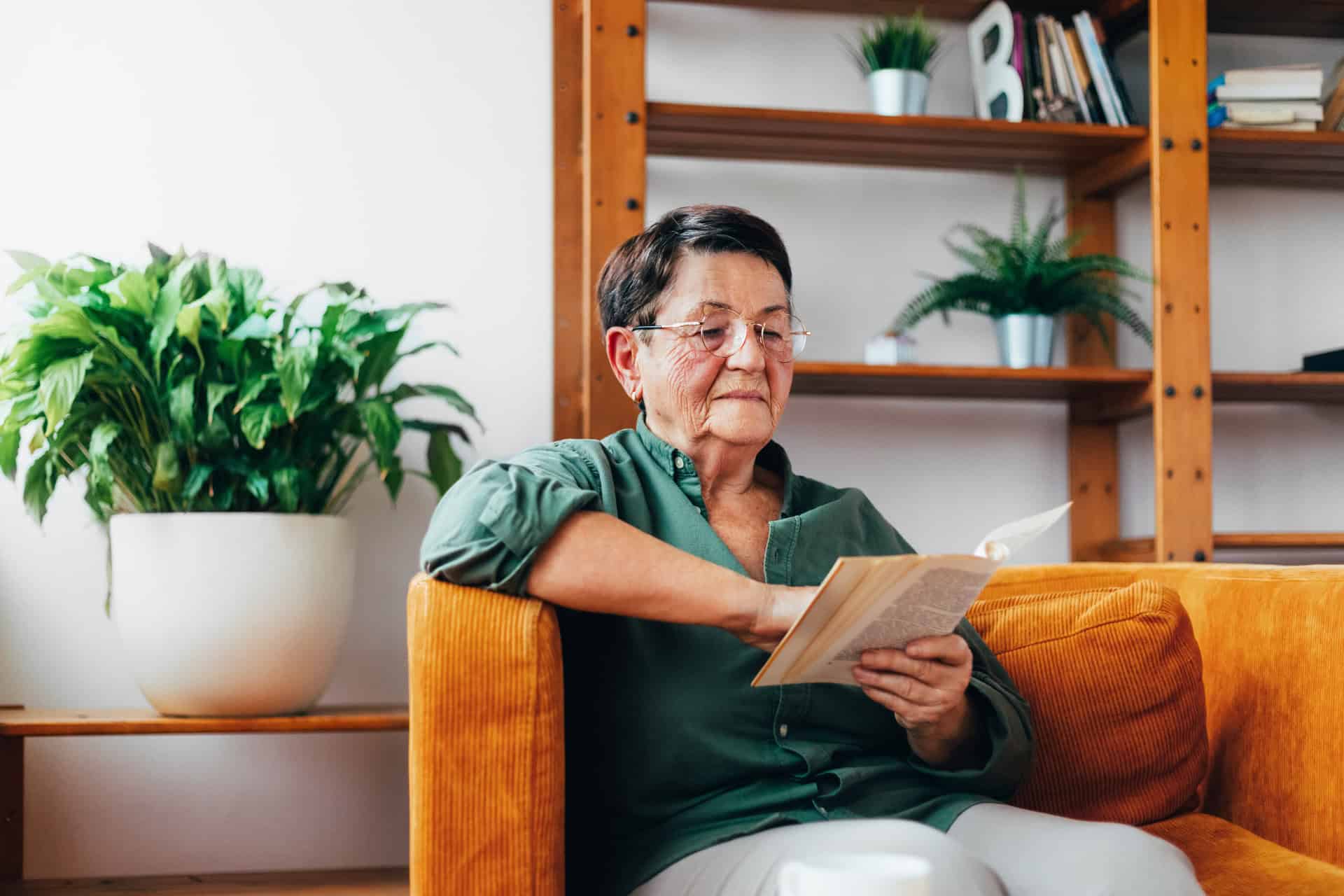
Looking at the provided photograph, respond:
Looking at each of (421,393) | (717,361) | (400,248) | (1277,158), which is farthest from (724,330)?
(1277,158)

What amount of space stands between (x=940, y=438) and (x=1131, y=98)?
929 mm

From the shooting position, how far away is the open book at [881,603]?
99cm

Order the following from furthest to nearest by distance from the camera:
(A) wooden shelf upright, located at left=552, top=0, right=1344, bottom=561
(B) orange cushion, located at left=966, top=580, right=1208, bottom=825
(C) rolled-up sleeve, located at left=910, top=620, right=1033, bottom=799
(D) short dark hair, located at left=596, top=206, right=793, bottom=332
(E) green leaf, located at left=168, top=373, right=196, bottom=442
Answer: (A) wooden shelf upright, located at left=552, top=0, right=1344, bottom=561 → (E) green leaf, located at left=168, top=373, right=196, bottom=442 → (B) orange cushion, located at left=966, top=580, right=1208, bottom=825 → (D) short dark hair, located at left=596, top=206, right=793, bottom=332 → (C) rolled-up sleeve, located at left=910, top=620, right=1033, bottom=799

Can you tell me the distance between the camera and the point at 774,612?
115cm

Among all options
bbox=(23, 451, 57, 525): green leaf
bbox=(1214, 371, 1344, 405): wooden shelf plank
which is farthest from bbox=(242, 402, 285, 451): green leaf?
bbox=(1214, 371, 1344, 405): wooden shelf plank

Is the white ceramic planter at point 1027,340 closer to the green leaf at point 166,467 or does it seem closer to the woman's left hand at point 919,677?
the woman's left hand at point 919,677

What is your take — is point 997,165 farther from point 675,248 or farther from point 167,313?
point 167,313

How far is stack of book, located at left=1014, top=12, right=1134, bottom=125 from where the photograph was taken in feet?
8.42

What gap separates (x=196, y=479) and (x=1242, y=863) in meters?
1.59

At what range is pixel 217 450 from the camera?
1998mm

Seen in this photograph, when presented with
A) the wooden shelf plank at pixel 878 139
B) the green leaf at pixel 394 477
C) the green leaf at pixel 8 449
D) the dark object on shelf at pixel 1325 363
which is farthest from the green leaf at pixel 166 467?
the dark object on shelf at pixel 1325 363

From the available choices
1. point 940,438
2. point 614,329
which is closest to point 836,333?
point 940,438

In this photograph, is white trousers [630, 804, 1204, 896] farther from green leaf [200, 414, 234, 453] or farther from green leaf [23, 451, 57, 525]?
green leaf [23, 451, 57, 525]

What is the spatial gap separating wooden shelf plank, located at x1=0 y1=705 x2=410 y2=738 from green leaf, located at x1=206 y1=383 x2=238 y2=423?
50cm
